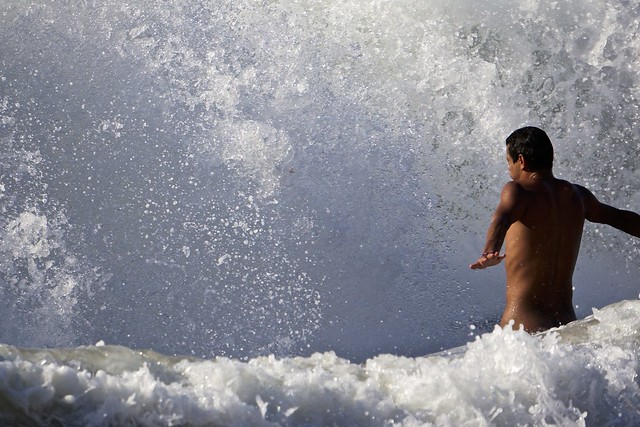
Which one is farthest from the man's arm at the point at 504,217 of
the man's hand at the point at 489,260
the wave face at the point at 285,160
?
the wave face at the point at 285,160

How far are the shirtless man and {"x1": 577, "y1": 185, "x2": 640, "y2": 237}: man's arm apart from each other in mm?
58

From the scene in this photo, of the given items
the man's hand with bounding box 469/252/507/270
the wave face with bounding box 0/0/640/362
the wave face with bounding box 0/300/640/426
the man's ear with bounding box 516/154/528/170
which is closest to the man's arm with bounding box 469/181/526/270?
the man's hand with bounding box 469/252/507/270

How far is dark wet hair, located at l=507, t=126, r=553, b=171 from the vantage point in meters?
4.15

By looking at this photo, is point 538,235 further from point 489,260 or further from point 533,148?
point 489,260

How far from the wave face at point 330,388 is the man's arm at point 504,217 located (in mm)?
570

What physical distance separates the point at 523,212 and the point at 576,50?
312 centimetres

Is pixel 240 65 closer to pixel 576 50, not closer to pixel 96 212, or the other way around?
pixel 96 212

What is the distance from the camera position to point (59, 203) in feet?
17.4

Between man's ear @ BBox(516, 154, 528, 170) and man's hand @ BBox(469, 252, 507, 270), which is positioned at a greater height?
man's ear @ BBox(516, 154, 528, 170)

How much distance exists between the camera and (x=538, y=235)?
4.09m

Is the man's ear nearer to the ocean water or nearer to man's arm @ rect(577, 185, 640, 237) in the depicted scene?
man's arm @ rect(577, 185, 640, 237)

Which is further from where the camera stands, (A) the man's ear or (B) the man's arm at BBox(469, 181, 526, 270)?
(A) the man's ear

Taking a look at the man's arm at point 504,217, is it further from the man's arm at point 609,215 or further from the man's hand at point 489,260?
the man's arm at point 609,215

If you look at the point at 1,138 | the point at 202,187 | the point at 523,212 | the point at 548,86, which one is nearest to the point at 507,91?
the point at 548,86
